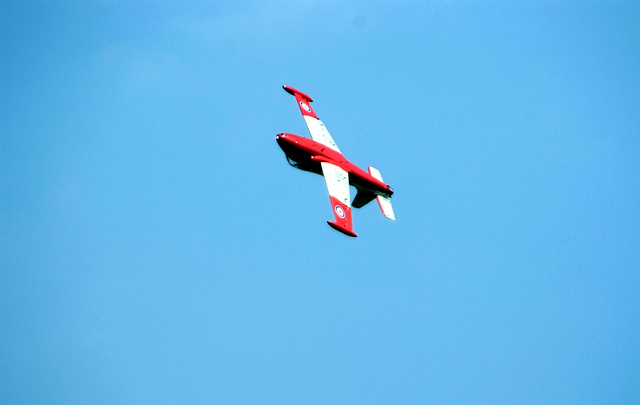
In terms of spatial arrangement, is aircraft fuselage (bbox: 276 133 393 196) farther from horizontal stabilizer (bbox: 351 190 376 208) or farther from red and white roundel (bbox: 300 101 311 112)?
red and white roundel (bbox: 300 101 311 112)

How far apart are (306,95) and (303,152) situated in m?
10.7

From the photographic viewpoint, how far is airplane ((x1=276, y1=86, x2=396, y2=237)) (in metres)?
49.4

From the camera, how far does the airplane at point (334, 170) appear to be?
49.4 m

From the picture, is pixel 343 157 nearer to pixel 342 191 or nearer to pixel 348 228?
pixel 342 191

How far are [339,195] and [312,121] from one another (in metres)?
10.7

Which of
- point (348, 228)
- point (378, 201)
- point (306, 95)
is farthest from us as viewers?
point (306, 95)

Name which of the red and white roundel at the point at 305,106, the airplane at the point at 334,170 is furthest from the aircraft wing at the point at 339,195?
the red and white roundel at the point at 305,106

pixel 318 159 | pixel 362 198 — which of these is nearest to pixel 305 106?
pixel 318 159

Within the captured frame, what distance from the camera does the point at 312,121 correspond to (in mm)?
57750

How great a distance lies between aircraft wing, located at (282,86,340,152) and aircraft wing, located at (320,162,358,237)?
375 centimetres

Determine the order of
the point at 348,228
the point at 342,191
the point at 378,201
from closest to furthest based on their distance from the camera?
1. the point at 348,228
2. the point at 342,191
3. the point at 378,201

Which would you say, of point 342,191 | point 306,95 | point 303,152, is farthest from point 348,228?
point 306,95

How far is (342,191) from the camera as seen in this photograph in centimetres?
5103

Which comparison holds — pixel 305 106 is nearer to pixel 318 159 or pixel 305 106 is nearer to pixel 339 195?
pixel 318 159
